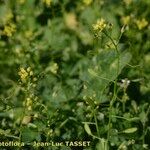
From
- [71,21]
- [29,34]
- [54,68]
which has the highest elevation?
[71,21]

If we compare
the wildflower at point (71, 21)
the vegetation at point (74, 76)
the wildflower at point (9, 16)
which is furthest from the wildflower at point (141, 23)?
the wildflower at point (9, 16)

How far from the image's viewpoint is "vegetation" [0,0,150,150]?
2.82m

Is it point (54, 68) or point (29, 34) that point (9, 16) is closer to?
point (29, 34)

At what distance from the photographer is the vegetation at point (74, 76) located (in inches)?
111

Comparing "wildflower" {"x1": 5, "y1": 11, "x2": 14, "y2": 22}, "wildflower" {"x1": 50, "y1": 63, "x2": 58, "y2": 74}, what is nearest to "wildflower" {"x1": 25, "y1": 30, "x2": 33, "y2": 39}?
"wildflower" {"x1": 5, "y1": 11, "x2": 14, "y2": 22}

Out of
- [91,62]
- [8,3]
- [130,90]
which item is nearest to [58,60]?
[91,62]

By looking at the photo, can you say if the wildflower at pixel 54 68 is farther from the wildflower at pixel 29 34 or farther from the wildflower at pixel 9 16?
the wildflower at pixel 9 16

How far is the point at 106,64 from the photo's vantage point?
334 cm

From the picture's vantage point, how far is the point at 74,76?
360 cm

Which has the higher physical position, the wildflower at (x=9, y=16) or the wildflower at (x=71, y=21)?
the wildflower at (x=71, y=21)

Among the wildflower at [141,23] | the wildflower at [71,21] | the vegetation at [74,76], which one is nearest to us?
the vegetation at [74,76]

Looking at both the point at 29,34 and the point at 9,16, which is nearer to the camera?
the point at 29,34

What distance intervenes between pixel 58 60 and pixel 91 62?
0.39 metres

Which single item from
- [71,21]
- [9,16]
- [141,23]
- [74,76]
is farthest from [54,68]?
[71,21]
